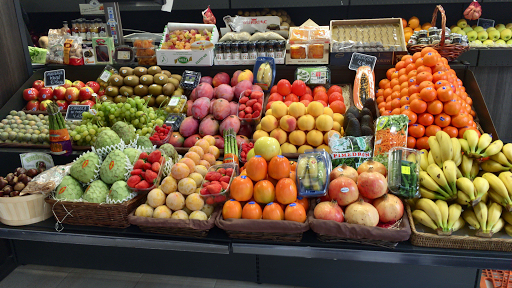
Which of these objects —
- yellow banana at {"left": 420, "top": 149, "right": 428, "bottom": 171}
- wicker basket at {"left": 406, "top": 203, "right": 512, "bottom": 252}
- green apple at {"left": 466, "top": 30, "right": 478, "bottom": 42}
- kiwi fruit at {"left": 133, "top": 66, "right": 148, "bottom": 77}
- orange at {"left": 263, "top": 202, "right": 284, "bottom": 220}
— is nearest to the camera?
wicker basket at {"left": 406, "top": 203, "right": 512, "bottom": 252}

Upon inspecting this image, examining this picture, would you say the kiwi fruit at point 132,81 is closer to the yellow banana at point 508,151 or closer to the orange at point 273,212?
the orange at point 273,212

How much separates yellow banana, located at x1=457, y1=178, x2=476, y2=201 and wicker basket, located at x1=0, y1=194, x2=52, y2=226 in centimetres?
246

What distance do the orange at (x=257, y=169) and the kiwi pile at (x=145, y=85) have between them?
167 centimetres

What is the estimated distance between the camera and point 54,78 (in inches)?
145

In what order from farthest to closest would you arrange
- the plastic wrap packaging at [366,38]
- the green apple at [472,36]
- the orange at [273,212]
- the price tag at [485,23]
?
the price tag at [485,23], the green apple at [472,36], the plastic wrap packaging at [366,38], the orange at [273,212]

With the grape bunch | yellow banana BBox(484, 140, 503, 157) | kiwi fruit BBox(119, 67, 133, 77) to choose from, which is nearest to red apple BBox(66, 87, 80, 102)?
kiwi fruit BBox(119, 67, 133, 77)

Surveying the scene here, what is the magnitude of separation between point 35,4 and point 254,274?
5954 mm

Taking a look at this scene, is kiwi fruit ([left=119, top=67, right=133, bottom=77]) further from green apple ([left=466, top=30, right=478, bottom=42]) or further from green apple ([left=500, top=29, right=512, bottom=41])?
green apple ([left=500, top=29, right=512, bottom=41])

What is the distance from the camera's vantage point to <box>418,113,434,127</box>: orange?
2447 mm

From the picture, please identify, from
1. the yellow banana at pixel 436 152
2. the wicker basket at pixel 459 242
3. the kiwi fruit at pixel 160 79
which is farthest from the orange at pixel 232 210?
the kiwi fruit at pixel 160 79

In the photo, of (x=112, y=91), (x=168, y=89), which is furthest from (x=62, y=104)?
(x=168, y=89)

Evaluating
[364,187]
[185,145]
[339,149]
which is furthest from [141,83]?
[364,187]

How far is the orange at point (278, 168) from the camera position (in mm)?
1943

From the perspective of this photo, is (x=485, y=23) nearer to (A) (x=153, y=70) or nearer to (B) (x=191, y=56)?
(B) (x=191, y=56)
